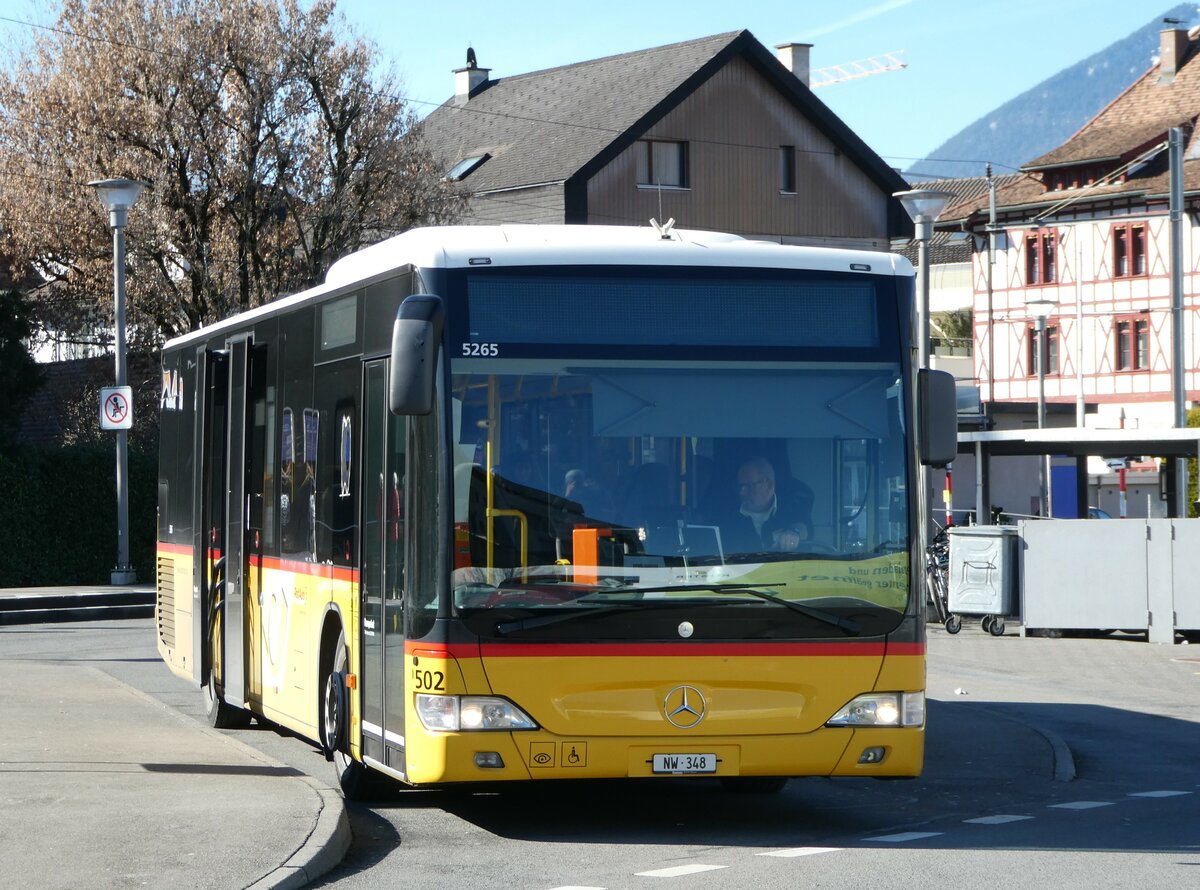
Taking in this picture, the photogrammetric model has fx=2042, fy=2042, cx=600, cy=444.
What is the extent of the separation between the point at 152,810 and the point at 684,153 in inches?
1673

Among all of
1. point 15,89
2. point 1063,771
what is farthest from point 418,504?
point 15,89

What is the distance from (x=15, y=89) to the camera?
3906cm

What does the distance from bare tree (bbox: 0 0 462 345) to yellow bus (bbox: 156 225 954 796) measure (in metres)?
28.6

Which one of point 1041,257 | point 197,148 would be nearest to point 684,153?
point 197,148

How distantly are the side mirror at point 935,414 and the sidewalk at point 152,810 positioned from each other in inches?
129

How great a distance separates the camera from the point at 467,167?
52.8 metres

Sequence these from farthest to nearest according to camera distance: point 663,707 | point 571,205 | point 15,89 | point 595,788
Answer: point 571,205 < point 15,89 < point 595,788 < point 663,707

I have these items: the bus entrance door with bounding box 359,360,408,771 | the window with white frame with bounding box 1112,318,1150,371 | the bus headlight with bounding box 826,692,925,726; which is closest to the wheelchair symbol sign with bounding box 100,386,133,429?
the bus entrance door with bounding box 359,360,408,771

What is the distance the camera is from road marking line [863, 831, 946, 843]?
31.9ft

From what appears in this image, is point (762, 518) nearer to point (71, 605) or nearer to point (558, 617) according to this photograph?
point (558, 617)

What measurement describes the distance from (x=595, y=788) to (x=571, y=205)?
37534mm

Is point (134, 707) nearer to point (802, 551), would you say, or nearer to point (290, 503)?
point (290, 503)

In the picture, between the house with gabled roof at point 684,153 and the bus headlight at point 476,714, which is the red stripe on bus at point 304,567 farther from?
the house with gabled roof at point 684,153

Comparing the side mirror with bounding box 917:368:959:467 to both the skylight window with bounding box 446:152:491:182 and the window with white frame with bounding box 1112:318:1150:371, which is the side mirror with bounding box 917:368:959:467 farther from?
the window with white frame with bounding box 1112:318:1150:371
